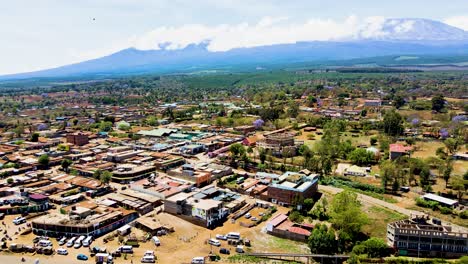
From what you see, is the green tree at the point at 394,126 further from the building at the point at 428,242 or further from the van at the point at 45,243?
the van at the point at 45,243

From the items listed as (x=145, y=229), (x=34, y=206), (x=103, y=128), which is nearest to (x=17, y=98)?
Answer: (x=103, y=128)

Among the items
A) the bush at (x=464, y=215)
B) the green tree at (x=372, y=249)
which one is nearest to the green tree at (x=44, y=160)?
the green tree at (x=372, y=249)

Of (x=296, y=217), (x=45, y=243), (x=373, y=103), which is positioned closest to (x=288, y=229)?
(x=296, y=217)

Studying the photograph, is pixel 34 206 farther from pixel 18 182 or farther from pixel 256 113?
pixel 256 113

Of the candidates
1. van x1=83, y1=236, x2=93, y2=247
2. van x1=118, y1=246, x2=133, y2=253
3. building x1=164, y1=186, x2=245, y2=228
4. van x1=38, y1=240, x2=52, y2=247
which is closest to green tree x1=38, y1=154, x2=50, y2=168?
building x1=164, y1=186, x2=245, y2=228

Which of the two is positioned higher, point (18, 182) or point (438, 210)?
point (18, 182)
